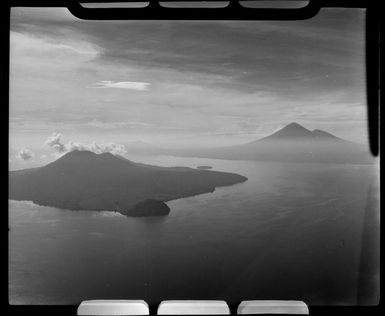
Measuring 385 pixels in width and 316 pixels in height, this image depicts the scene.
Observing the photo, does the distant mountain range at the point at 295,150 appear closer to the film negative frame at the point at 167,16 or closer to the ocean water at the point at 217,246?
the ocean water at the point at 217,246

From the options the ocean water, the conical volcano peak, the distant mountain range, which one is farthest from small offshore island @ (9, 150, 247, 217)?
the conical volcano peak

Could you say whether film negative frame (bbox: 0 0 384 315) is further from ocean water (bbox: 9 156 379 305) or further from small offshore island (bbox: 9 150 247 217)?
small offshore island (bbox: 9 150 247 217)
